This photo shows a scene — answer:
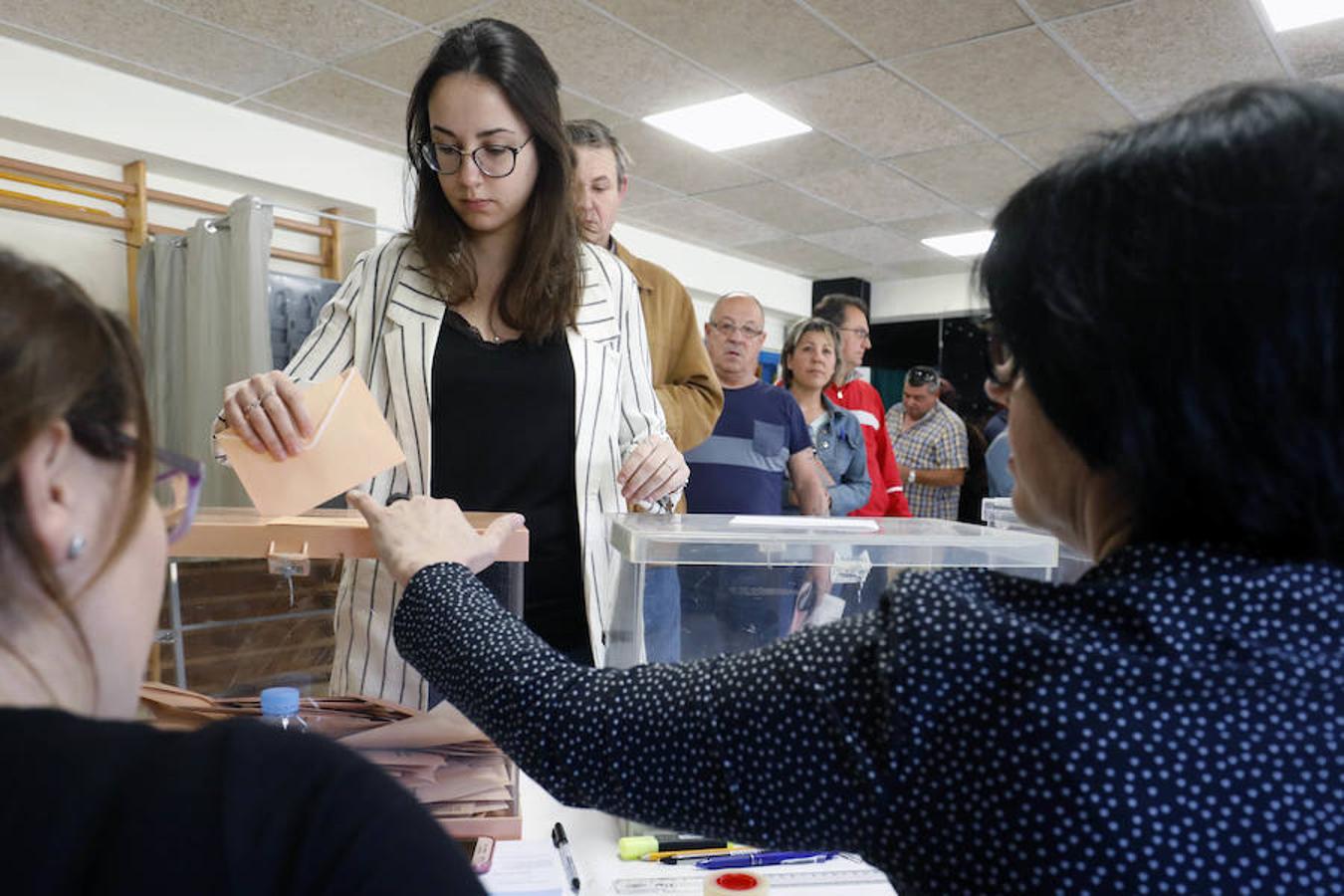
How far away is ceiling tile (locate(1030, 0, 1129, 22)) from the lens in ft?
10.2

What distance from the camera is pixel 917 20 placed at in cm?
327

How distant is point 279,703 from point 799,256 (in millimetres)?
6689

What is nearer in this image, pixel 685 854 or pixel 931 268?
pixel 685 854

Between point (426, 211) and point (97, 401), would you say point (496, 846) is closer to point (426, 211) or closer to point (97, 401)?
point (97, 401)

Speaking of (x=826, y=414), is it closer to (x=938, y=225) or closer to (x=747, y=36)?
(x=747, y=36)

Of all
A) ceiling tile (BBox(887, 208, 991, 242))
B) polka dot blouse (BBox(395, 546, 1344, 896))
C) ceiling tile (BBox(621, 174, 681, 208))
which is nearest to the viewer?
polka dot blouse (BBox(395, 546, 1344, 896))

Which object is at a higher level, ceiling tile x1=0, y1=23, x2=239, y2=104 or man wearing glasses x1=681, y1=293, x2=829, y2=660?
ceiling tile x1=0, y1=23, x2=239, y2=104

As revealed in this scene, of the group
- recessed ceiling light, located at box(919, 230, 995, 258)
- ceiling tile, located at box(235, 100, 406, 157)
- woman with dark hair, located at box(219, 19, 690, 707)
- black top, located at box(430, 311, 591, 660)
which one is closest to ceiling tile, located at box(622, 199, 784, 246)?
recessed ceiling light, located at box(919, 230, 995, 258)

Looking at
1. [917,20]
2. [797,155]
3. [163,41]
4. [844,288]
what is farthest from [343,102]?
[844,288]

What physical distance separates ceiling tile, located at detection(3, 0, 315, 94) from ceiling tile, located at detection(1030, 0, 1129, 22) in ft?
8.81

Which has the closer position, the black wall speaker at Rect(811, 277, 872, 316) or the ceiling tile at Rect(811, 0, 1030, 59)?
the ceiling tile at Rect(811, 0, 1030, 59)

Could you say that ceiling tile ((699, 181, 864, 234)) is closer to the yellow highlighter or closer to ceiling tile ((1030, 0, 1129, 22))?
ceiling tile ((1030, 0, 1129, 22))

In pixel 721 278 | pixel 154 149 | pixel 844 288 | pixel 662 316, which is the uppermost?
pixel 844 288

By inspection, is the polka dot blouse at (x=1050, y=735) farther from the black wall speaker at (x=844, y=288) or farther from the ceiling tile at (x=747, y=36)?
the black wall speaker at (x=844, y=288)
